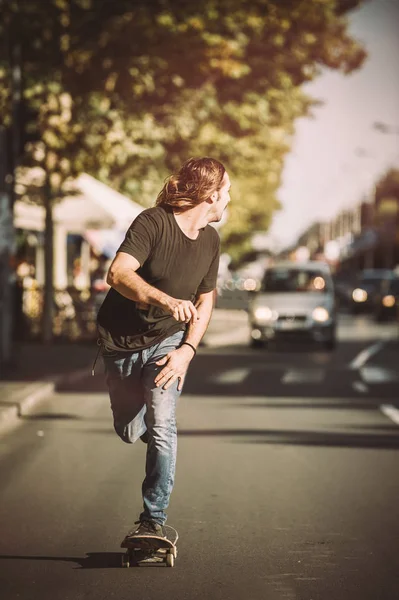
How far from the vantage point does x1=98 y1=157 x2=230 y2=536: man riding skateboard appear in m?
5.54

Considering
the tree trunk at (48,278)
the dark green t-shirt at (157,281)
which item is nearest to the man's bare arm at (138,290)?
the dark green t-shirt at (157,281)

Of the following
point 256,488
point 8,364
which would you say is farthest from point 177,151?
point 256,488

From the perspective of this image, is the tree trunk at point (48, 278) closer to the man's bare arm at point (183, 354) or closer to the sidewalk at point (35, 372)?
the sidewalk at point (35, 372)

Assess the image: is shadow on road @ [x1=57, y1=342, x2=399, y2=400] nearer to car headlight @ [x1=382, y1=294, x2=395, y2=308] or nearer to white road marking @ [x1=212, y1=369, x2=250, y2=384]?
white road marking @ [x1=212, y1=369, x2=250, y2=384]

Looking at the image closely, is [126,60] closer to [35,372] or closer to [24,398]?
[35,372]

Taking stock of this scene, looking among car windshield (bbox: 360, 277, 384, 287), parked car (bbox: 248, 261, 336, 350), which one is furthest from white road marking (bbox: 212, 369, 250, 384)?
car windshield (bbox: 360, 277, 384, 287)

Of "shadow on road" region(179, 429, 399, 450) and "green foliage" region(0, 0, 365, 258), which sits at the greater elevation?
"green foliage" region(0, 0, 365, 258)

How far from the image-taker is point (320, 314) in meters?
24.5

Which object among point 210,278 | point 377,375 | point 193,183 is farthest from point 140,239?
point 377,375

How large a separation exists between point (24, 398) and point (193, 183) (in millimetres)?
7435

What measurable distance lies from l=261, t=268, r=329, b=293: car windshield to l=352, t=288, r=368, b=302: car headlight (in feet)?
85.6

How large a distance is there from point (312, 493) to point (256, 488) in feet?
1.27

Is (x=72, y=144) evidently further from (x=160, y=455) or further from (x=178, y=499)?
(x=160, y=455)

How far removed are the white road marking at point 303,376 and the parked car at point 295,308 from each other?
5124 mm
